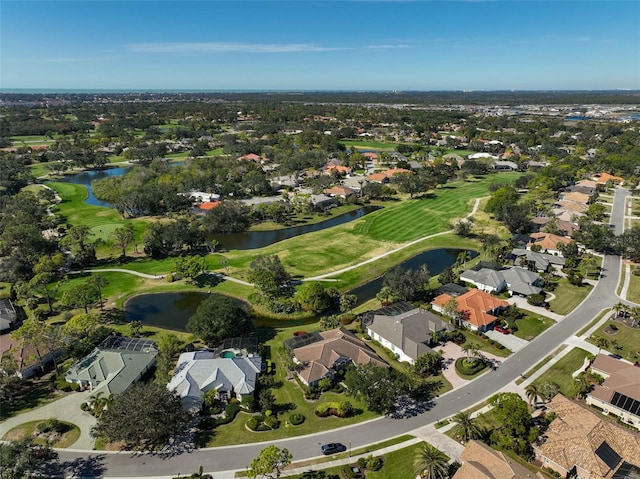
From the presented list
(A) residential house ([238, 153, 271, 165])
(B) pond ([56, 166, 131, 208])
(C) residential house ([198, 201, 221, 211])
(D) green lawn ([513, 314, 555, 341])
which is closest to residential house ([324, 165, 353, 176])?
(A) residential house ([238, 153, 271, 165])

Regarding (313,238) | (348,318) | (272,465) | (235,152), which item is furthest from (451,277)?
(235,152)

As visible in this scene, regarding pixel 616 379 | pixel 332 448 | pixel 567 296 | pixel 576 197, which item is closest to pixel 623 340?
pixel 567 296

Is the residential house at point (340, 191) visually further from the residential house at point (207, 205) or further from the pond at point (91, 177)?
the pond at point (91, 177)

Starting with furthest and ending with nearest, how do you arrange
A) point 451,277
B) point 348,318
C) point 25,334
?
point 451,277 < point 348,318 < point 25,334

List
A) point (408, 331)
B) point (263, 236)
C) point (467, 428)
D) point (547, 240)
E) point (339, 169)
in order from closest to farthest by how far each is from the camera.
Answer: point (467, 428) → point (408, 331) → point (547, 240) → point (263, 236) → point (339, 169)

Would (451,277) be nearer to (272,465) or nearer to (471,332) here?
(471,332)

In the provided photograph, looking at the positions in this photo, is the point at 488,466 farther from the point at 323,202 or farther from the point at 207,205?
the point at 207,205

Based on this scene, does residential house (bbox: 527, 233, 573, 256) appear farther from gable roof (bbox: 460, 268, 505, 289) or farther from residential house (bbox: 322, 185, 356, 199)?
residential house (bbox: 322, 185, 356, 199)
